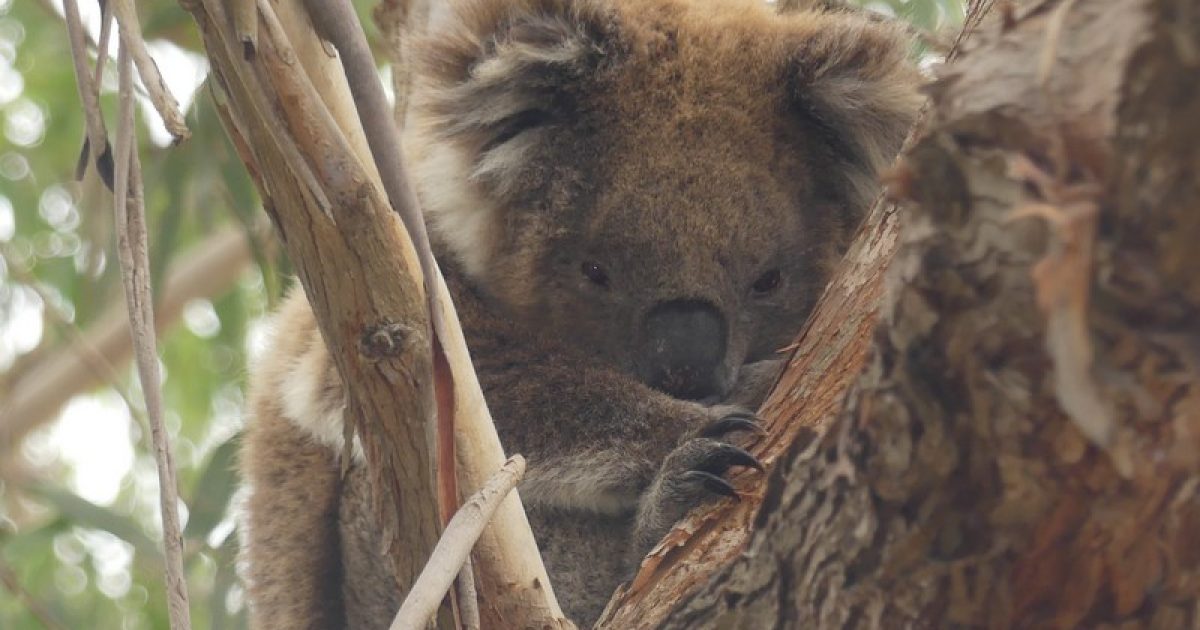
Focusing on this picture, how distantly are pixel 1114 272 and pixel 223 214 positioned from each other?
16.0 ft

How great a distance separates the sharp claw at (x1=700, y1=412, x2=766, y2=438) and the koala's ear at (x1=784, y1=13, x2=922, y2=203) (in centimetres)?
76

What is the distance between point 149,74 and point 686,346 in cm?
110

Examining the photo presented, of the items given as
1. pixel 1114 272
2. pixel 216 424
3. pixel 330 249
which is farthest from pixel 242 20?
pixel 216 424

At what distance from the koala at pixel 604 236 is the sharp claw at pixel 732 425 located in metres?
0.22

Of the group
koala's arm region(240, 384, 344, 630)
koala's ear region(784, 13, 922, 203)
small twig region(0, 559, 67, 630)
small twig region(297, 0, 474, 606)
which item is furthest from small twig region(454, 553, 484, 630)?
small twig region(0, 559, 67, 630)

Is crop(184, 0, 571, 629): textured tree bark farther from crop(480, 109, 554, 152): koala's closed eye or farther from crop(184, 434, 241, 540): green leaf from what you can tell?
crop(184, 434, 241, 540): green leaf

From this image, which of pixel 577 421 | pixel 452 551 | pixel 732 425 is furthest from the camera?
pixel 577 421

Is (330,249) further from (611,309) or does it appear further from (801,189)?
(801,189)

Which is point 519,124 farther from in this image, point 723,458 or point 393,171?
point 393,171

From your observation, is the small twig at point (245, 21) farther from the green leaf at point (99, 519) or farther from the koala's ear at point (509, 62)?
the green leaf at point (99, 519)

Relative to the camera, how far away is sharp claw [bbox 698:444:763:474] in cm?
175

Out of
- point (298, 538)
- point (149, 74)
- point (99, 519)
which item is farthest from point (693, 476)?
point (99, 519)

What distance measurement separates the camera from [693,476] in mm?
1787

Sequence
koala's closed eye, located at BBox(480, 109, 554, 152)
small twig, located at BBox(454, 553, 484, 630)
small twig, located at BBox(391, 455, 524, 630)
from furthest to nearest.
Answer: koala's closed eye, located at BBox(480, 109, 554, 152) → small twig, located at BBox(454, 553, 484, 630) → small twig, located at BBox(391, 455, 524, 630)
